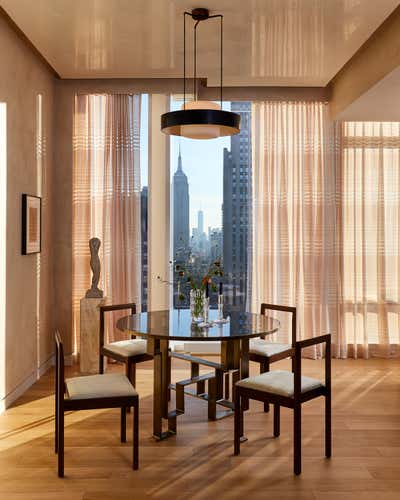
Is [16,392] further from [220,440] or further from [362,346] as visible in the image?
[362,346]

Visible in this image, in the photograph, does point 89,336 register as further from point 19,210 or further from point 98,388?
point 98,388

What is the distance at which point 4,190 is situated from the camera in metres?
4.11

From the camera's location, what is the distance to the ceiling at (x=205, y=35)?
3.73 m

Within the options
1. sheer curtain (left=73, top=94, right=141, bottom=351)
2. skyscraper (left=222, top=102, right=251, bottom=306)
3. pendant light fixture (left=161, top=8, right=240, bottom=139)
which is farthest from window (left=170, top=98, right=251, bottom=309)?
pendant light fixture (left=161, top=8, right=240, bottom=139)

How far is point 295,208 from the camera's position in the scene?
5.77 metres

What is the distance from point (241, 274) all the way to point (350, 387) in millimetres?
1784

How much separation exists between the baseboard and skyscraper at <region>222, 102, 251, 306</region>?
2093 mm

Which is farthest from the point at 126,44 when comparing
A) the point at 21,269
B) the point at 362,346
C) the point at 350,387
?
the point at 362,346

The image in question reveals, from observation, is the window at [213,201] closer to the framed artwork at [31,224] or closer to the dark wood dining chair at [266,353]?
the framed artwork at [31,224]

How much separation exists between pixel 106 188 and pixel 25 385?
2167 mm

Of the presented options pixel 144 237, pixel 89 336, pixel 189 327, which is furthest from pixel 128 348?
pixel 144 237

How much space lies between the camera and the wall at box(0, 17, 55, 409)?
4199 millimetres

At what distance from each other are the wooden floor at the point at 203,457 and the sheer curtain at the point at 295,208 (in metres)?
1.52

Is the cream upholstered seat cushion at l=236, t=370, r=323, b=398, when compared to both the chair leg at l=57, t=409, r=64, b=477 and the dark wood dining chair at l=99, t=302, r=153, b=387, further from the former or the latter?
the chair leg at l=57, t=409, r=64, b=477
